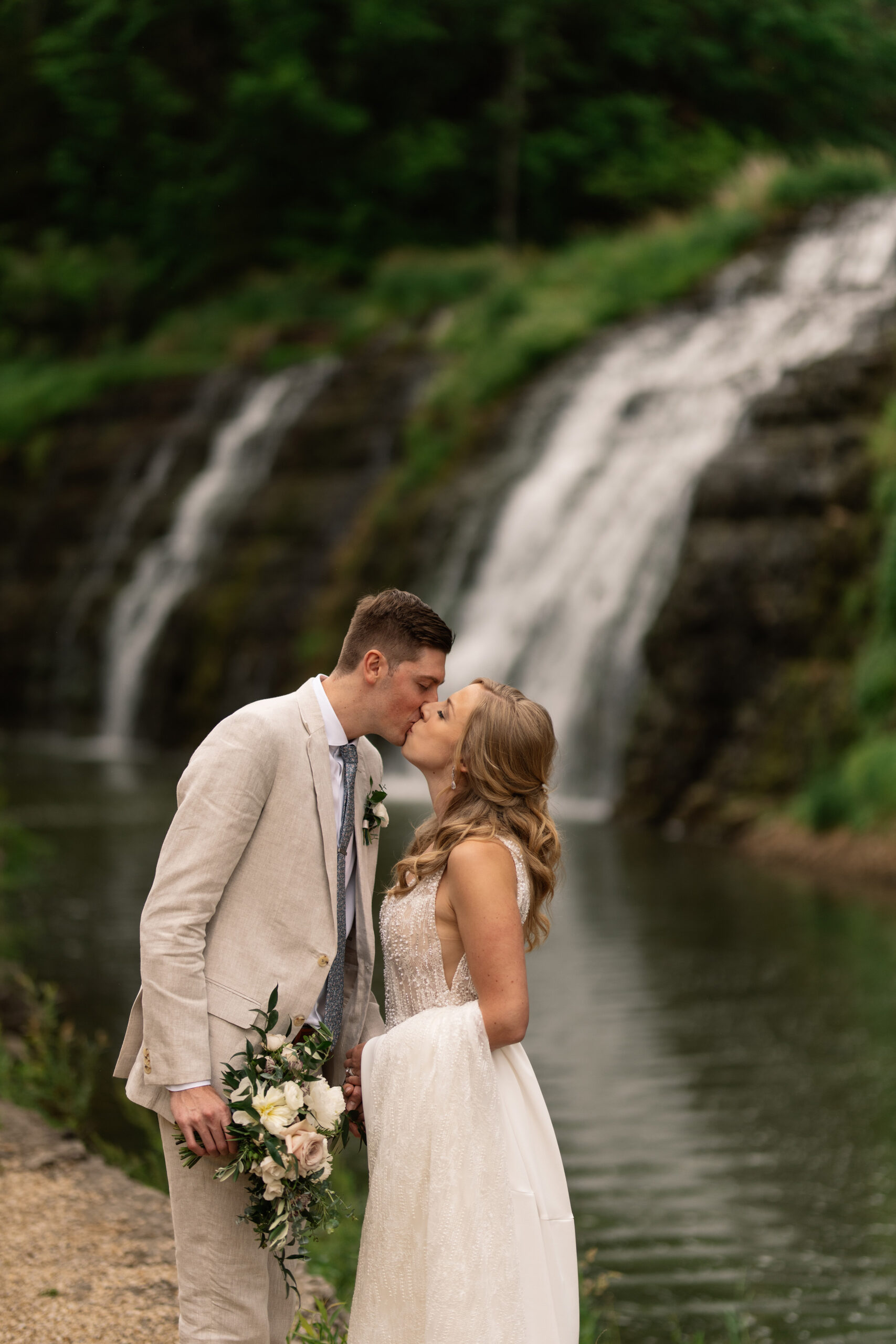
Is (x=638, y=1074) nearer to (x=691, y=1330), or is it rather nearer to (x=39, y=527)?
(x=691, y=1330)

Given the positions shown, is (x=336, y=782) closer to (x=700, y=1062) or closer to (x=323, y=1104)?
(x=323, y=1104)

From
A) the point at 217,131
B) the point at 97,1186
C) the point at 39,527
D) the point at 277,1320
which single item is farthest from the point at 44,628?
the point at 277,1320

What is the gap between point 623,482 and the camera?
57.6 feet

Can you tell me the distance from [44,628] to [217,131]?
42.5 feet

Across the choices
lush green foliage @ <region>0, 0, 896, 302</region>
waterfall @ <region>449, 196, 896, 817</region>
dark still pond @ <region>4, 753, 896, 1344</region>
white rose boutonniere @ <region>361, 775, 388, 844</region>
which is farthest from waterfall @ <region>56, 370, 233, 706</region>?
white rose boutonniere @ <region>361, 775, 388, 844</region>

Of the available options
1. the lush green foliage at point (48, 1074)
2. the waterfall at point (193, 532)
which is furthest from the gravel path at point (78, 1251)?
the waterfall at point (193, 532)

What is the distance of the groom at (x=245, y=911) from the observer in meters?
3.10

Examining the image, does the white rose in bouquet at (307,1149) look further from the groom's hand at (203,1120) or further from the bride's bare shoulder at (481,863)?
the bride's bare shoulder at (481,863)

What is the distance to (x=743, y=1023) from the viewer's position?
7852 millimetres

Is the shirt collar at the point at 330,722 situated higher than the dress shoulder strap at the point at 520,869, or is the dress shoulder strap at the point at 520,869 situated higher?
the shirt collar at the point at 330,722

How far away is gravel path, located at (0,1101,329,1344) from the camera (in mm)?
3969

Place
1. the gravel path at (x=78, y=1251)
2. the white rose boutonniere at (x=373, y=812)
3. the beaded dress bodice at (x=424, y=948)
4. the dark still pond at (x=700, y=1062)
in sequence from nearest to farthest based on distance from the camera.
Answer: the beaded dress bodice at (x=424, y=948) → the white rose boutonniere at (x=373, y=812) → the gravel path at (x=78, y=1251) → the dark still pond at (x=700, y=1062)

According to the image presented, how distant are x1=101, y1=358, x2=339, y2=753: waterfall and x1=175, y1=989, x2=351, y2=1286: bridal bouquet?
63.2ft

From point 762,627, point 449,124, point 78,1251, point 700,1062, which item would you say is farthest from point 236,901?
point 449,124
